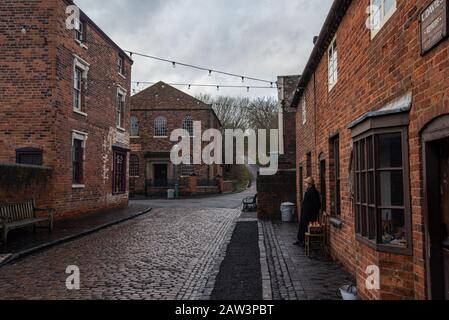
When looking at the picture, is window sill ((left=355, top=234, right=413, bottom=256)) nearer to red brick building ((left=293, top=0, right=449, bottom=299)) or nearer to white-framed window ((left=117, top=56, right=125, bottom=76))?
red brick building ((left=293, top=0, right=449, bottom=299))

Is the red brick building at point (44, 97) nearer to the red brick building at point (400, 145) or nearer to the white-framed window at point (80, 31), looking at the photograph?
the white-framed window at point (80, 31)

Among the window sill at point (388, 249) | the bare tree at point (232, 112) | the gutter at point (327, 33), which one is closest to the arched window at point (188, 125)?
the bare tree at point (232, 112)

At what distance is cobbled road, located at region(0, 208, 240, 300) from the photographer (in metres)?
6.43

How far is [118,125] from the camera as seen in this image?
22.8 m

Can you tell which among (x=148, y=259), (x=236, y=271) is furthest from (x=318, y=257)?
(x=148, y=259)

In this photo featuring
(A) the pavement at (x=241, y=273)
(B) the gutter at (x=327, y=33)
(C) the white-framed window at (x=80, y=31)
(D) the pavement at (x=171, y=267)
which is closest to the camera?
(A) the pavement at (x=241, y=273)

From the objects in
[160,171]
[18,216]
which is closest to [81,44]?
[18,216]

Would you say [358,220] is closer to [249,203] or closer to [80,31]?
[80,31]

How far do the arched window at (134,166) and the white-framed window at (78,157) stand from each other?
72.7 feet

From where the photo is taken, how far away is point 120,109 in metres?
23.2

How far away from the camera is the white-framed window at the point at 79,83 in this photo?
16750mm

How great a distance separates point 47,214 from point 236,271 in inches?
350

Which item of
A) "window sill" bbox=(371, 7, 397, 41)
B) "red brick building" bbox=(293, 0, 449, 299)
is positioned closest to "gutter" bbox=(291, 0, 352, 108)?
"red brick building" bbox=(293, 0, 449, 299)

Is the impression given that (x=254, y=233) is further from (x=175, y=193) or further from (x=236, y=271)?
(x=175, y=193)
